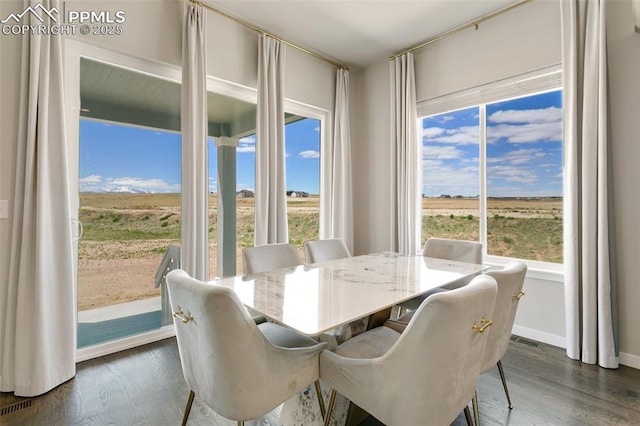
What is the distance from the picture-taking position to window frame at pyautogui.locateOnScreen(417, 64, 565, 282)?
2.62 metres

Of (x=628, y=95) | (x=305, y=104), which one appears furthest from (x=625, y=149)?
(x=305, y=104)

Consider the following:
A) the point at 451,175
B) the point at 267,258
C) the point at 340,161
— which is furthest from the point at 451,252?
the point at 340,161

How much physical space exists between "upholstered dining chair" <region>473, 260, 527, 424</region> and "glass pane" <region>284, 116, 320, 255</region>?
7.90ft

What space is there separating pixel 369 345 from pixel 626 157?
236cm

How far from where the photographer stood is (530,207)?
2.89 metres

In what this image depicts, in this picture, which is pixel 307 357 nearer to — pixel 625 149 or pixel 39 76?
pixel 39 76

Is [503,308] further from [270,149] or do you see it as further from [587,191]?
[270,149]

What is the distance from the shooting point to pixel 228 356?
111 centimetres

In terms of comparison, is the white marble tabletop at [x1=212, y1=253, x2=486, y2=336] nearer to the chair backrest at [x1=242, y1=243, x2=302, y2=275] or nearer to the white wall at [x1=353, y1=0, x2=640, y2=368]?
the chair backrest at [x1=242, y1=243, x2=302, y2=275]

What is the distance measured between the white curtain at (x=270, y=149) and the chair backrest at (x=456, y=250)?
1.43m

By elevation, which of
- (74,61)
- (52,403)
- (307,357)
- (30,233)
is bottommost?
(52,403)

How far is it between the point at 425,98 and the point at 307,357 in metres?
3.06

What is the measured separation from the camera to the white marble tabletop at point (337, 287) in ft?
4.08

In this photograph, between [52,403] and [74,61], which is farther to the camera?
[74,61]
